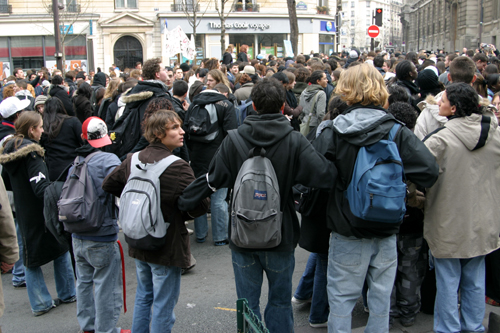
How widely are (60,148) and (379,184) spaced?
12.2ft

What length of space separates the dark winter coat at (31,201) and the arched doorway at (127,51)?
30881 mm

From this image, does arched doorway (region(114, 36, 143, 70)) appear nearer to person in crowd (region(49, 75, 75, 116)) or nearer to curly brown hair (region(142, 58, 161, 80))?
person in crowd (region(49, 75, 75, 116))

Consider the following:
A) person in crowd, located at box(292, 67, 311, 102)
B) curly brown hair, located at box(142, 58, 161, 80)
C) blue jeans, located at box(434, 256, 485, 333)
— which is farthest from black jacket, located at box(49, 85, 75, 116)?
blue jeans, located at box(434, 256, 485, 333)

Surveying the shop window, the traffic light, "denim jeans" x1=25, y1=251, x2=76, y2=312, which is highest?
the shop window

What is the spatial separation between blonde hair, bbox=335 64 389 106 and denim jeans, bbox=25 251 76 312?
3.30 metres

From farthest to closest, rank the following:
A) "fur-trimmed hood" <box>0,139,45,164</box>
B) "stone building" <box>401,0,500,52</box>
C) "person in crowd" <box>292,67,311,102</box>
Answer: "stone building" <box>401,0,500,52</box>, "person in crowd" <box>292,67,311,102</box>, "fur-trimmed hood" <box>0,139,45,164</box>

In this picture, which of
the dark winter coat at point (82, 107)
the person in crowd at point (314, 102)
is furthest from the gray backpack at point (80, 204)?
the dark winter coat at point (82, 107)

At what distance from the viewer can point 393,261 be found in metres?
3.16

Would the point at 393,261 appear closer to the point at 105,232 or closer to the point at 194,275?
the point at 105,232

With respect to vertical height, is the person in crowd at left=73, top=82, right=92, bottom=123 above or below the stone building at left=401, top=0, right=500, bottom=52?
below

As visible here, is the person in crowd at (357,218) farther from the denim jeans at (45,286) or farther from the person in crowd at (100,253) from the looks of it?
the denim jeans at (45,286)

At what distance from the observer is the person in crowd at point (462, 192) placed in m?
3.38

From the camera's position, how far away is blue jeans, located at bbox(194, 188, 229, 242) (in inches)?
239

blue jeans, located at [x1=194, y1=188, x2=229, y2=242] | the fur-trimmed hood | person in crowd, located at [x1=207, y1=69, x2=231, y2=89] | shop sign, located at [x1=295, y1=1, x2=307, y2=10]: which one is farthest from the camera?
shop sign, located at [x1=295, y1=1, x2=307, y2=10]
